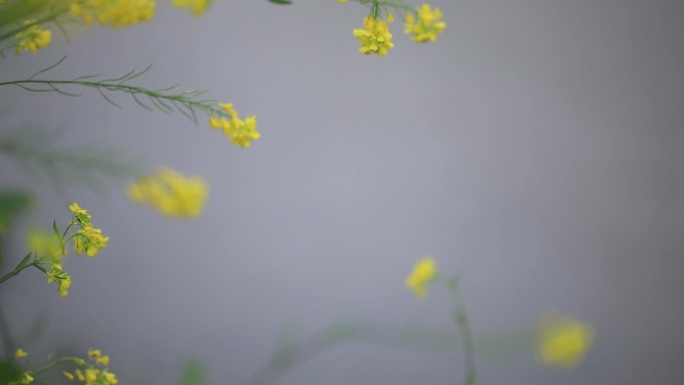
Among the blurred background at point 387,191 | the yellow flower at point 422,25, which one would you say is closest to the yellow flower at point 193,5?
the yellow flower at point 422,25

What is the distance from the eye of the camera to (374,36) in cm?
35

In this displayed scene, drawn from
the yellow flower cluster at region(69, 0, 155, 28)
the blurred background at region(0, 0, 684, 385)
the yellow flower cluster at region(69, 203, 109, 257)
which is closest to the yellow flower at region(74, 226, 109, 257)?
the yellow flower cluster at region(69, 203, 109, 257)

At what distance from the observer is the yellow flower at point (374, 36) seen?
1.13ft

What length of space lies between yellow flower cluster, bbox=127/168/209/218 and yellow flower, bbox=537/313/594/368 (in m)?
0.22

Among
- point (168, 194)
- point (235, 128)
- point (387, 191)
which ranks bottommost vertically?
point (168, 194)

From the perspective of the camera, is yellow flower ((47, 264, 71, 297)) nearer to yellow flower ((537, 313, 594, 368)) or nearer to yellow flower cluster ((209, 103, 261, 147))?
yellow flower cluster ((209, 103, 261, 147))

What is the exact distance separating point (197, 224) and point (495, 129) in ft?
2.92

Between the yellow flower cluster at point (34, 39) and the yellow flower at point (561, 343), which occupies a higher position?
the yellow flower cluster at point (34, 39)

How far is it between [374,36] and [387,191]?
1545 mm

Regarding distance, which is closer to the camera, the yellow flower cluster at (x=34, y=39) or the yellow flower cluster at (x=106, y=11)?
the yellow flower cluster at (x=106, y=11)

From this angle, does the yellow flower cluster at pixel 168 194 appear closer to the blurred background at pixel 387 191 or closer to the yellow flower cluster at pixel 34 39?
the yellow flower cluster at pixel 34 39

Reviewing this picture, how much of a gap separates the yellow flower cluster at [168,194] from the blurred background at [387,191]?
1.51 m

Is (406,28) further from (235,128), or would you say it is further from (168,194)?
(168,194)

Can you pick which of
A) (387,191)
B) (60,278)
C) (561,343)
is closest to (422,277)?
(561,343)
